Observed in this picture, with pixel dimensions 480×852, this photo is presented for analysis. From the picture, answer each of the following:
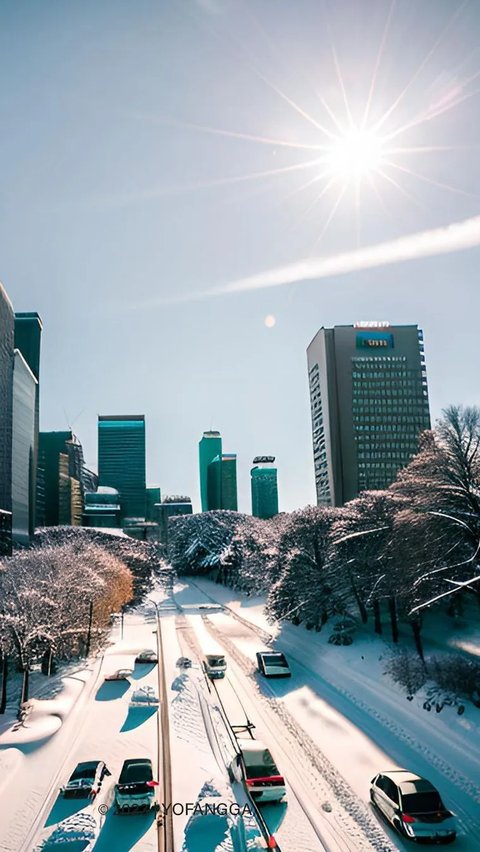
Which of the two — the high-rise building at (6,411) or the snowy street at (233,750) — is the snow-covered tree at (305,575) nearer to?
the snowy street at (233,750)

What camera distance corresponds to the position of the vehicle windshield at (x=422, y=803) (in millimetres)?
15469

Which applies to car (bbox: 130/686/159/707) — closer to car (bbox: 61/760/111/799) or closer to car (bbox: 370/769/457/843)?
car (bbox: 61/760/111/799)

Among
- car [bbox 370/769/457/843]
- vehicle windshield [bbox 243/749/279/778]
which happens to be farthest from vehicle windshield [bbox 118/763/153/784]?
car [bbox 370/769/457/843]

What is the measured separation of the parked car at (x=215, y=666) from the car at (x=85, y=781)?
54.1 ft

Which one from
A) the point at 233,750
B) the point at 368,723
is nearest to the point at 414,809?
the point at 233,750

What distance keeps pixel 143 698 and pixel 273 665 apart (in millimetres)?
9466

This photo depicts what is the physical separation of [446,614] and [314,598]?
1081 centimetres

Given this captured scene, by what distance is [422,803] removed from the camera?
1565 centimetres

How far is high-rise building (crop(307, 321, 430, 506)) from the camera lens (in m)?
164

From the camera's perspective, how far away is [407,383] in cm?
17475

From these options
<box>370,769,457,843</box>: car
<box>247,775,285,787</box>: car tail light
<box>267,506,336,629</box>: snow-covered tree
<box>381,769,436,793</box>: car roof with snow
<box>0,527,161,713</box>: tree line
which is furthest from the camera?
<box>267,506,336,629</box>: snow-covered tree

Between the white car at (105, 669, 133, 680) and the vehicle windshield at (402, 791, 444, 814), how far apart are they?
81.0 feet

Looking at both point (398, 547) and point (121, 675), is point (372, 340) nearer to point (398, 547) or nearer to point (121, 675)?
point (398, 547)

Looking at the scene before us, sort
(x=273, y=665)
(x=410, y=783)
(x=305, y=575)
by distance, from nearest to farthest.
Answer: (x=410, y=783)
(x=273, y=665)
(x=305, y=575)
